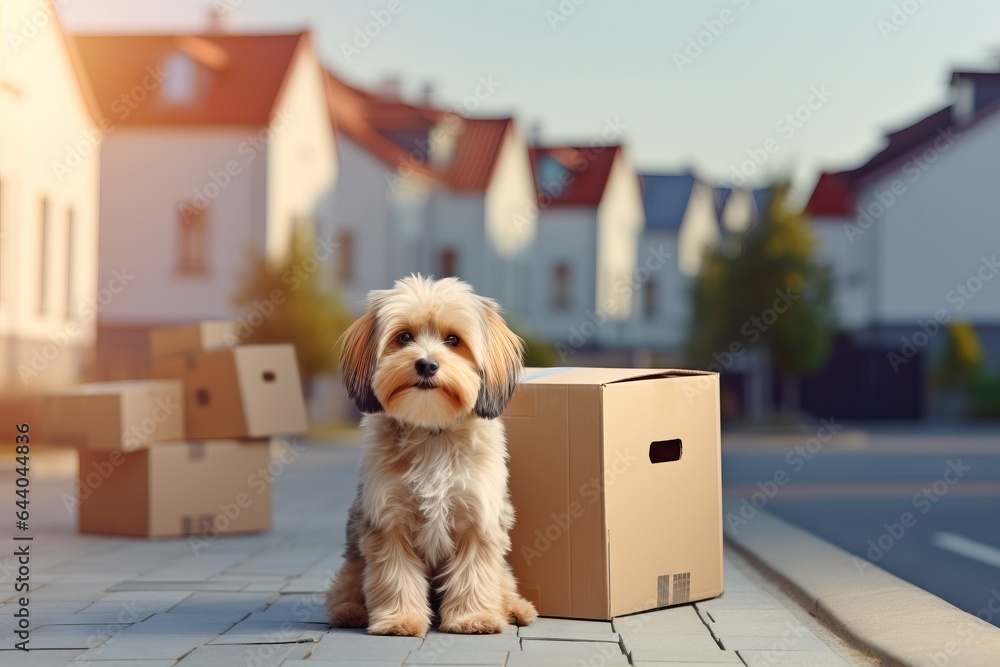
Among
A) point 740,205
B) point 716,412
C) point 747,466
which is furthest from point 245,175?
point 740,205

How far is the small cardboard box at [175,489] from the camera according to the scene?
8156 mm

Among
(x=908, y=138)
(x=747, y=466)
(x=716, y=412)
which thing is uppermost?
(x=908, y=138)

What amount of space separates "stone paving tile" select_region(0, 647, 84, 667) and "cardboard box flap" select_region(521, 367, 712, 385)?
2.11 m

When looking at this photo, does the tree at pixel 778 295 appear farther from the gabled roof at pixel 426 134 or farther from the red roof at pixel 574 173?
the red roof at pixel 574 173

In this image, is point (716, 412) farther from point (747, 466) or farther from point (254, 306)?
point (254, 306)

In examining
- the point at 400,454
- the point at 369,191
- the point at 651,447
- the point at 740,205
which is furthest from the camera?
the point at 740,205

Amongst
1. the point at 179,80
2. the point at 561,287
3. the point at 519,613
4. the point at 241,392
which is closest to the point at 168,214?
the point at 179,80

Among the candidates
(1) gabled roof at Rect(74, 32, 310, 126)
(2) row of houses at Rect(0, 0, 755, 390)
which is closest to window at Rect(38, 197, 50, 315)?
(2) row of houses at Rect(0, 0, 755, 390)

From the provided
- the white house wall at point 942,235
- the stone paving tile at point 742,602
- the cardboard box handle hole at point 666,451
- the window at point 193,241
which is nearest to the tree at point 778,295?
the white house wall at point 942,235

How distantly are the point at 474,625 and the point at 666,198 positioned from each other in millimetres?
41969

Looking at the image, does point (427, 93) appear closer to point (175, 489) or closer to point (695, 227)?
point (695, 227)

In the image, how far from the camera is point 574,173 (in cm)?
4134

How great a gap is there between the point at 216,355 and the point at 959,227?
98.3 ft

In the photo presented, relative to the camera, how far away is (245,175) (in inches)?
1065
